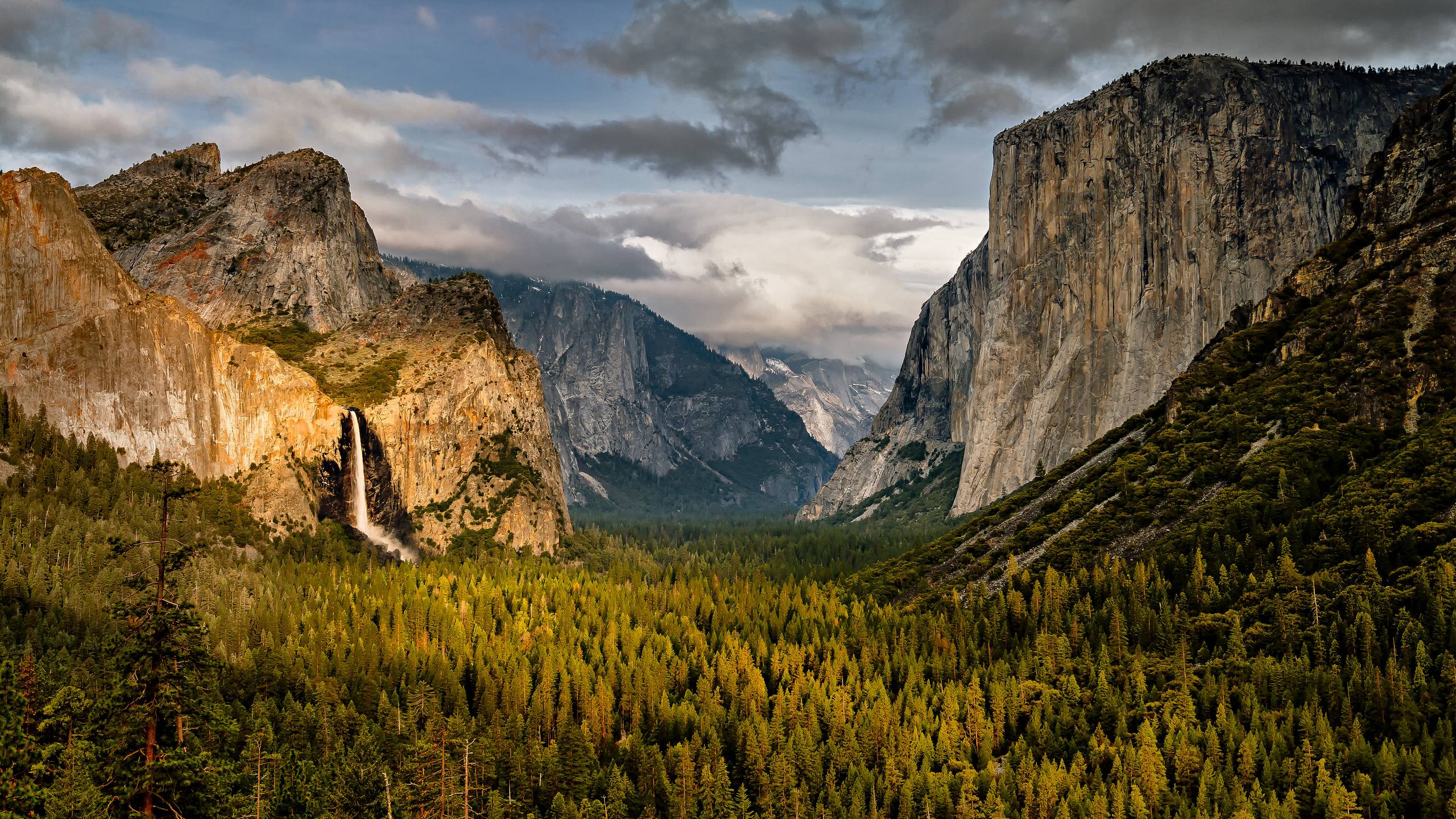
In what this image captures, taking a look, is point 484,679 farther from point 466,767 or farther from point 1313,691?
point 1313,691

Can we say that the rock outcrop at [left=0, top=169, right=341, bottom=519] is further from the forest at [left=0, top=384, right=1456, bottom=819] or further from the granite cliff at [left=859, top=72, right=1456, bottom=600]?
the granite cliff at [left=859, top=72, right=1456, bottom=600]

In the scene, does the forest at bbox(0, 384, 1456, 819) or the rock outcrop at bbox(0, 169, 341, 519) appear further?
the rock outcrop at bbox(0, 169, 341, 519)

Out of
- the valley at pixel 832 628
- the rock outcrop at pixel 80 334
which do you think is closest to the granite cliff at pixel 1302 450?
the valley at pixel 832 628

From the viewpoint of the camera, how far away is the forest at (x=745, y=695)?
269ft

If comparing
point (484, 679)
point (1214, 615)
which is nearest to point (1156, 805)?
point (1214, 615)

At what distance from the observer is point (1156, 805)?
292ft

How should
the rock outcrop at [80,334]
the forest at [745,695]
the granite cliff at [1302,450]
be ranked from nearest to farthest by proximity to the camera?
the forest at [745,695] → the granite cliff at [1302,450] → the rock outcrop at [80,334]

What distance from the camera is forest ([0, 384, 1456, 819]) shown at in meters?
82.0

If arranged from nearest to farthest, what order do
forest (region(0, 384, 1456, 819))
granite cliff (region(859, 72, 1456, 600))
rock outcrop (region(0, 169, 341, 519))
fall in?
forest (region(0, 384, 1456, 819)), granite cliff (region(859, 72, 1456, 600)), rock outcrop (region(0, 169, 341, 519))

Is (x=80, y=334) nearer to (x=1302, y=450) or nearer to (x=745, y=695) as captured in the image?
(x=745, y=695)

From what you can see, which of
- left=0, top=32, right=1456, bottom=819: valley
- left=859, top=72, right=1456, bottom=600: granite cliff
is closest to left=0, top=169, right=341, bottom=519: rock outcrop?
left=0, top=32, right=1456, bottom=819: valley

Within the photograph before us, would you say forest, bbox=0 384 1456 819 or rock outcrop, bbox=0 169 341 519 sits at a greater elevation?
rock outcrop, bbox=0 169 341 519

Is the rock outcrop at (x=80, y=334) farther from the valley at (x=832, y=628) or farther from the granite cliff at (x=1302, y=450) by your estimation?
the granite cliff at (x=1302, y=450)

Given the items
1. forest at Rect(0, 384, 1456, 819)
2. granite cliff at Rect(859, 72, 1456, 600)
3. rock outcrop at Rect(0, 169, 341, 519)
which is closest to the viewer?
forest at Rect(0, 384, 1456, 819)
